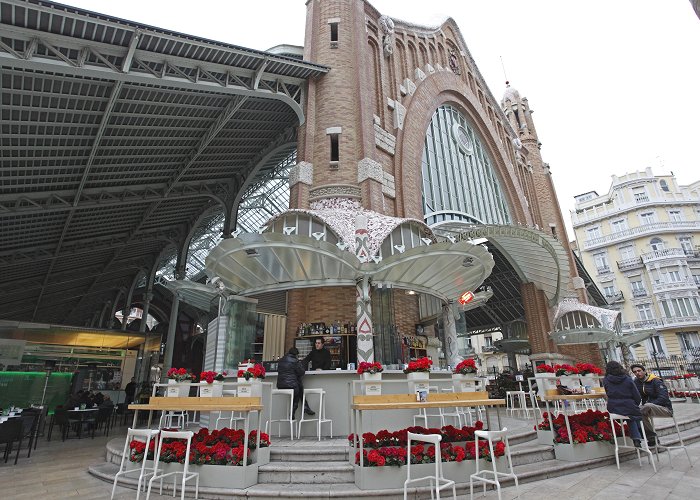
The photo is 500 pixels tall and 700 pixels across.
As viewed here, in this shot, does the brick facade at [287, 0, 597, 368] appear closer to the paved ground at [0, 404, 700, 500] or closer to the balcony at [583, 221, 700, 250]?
the paved ground at [0, 404, 700, 500]

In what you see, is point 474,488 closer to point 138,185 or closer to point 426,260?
point 426,260

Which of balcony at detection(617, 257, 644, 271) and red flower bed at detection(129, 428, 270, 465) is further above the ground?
balcony at detection(617, 257, 644, 271)

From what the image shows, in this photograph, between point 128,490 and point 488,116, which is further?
point 488,116

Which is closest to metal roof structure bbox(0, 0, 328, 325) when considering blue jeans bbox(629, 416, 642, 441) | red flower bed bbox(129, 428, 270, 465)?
red flower bed bbox(129, 428, 270, 465)

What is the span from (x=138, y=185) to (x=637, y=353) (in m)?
45.3

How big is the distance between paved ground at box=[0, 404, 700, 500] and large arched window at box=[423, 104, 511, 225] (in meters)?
11.8

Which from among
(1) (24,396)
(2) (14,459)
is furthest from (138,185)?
(2) (14,459)

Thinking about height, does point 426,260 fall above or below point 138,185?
below

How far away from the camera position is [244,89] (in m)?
13.3

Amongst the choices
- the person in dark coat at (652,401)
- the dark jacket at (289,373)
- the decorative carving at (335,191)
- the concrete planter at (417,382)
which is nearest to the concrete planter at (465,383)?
the concrete planter at (417,382)

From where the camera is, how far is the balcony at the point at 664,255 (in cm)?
3725

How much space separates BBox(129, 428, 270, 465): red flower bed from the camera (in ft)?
17.8

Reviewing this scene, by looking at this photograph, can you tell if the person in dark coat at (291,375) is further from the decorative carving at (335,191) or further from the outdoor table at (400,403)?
the decorative carving at (335,191)

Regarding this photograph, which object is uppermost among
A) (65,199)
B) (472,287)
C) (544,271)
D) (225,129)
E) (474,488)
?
(225,129)
